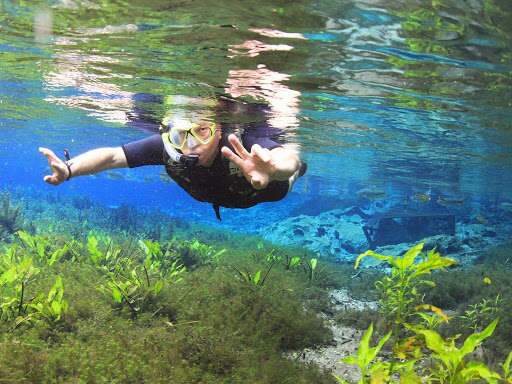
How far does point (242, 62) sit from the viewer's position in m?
9.17

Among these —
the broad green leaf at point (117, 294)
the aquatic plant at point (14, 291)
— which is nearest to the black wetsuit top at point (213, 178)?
the broad green leaf at point (117, 294)

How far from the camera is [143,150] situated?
7914 millimetres

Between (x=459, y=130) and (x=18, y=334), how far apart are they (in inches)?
638

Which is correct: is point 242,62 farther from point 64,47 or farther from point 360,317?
point 360,317

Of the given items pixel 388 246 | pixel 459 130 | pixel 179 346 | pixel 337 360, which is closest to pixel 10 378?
pixel 179 346

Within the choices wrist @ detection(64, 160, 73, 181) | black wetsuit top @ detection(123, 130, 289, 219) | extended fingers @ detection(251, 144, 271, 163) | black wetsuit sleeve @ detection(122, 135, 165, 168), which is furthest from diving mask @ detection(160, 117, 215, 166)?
extended fingers @ detection(251, 144, 271, 163)

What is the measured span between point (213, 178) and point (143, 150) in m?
1.63

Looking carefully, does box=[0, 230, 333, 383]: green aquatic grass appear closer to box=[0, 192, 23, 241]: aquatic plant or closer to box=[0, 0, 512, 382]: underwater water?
box=[0, 0, 512, 382]: underwater water

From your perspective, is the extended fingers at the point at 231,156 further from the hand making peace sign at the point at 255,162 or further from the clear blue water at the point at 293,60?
the clear blue water at the point at 293,60

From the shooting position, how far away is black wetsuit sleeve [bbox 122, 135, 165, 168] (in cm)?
785

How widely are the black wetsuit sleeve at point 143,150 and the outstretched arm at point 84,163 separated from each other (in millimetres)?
117

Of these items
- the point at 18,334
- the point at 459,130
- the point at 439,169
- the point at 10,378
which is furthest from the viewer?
the point at 439,169

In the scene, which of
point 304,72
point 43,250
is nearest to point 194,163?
point 304,72

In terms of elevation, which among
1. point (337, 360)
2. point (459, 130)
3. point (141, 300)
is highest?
point (459, 130)
